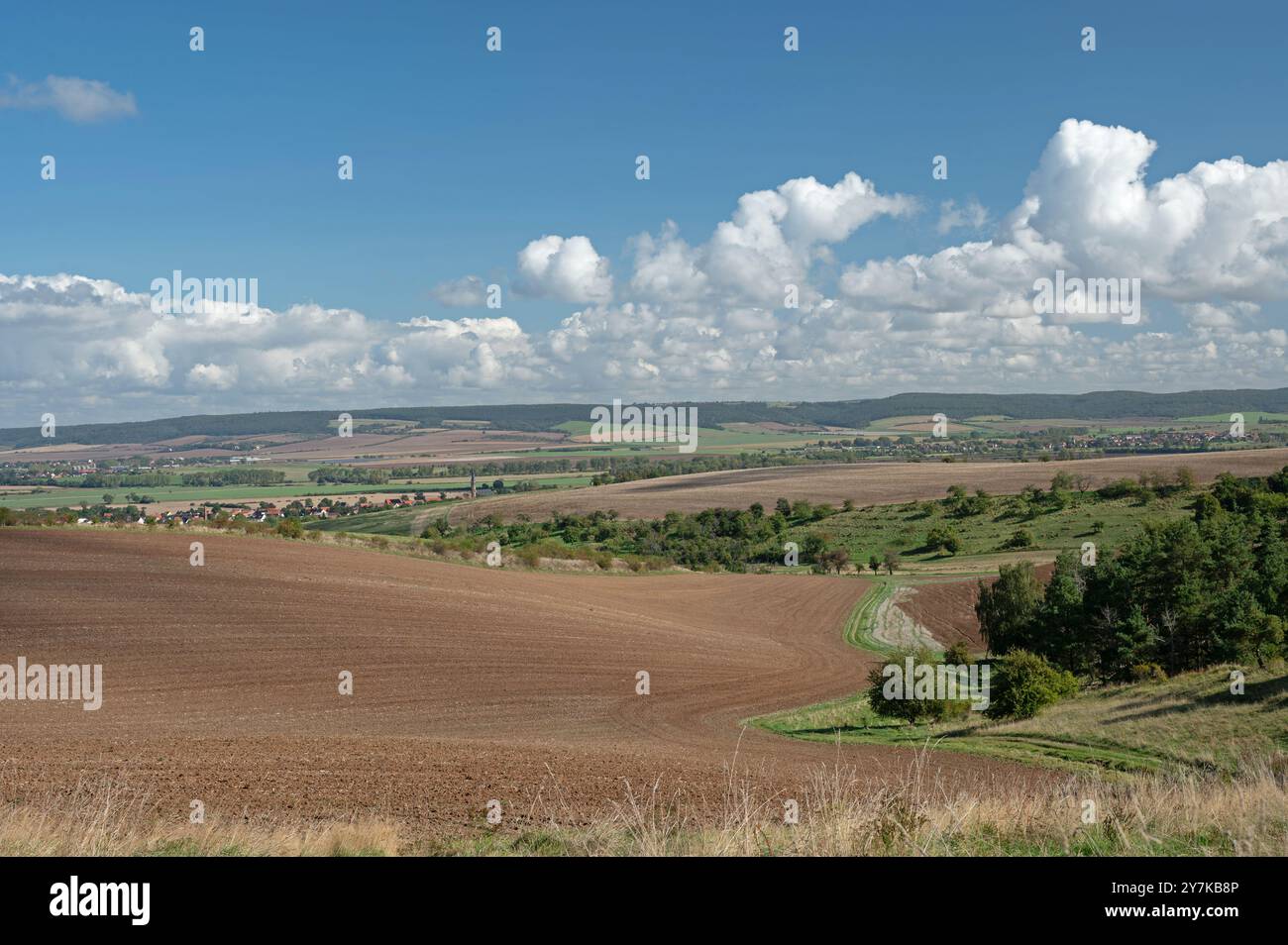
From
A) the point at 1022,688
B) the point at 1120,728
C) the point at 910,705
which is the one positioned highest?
the point at 1120,728

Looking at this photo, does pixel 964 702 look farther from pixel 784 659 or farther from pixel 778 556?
pixel 778 556

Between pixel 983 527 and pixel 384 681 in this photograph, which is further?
pixel 983 527

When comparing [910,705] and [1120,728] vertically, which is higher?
[1120,728]

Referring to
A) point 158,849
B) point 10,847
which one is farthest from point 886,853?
point 10,847

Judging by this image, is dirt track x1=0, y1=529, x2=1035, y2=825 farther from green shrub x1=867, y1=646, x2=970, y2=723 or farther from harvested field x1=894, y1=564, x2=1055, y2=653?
harvested field x1=894, y1=564, x2=1055, y2=653

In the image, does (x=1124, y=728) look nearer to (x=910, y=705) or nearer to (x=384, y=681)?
(x=910, y=705)

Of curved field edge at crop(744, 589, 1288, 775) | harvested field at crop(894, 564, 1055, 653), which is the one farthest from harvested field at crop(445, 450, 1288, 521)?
curved field edge at crop(744, 589, 1288, 775)

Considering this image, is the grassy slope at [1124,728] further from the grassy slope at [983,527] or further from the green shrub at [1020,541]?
the green shrub at [1020,541]

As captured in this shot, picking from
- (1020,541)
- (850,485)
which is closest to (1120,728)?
(1020,541)
